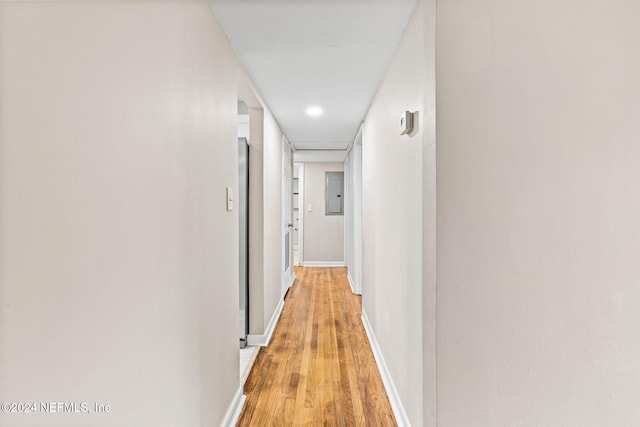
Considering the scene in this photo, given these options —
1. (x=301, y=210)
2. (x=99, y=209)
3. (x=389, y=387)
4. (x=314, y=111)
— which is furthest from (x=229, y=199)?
(x=301, y=210)

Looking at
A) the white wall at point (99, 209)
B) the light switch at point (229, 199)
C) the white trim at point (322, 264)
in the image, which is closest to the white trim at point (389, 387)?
the white wall at point (99, 209)

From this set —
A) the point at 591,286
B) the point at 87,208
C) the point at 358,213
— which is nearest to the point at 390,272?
the point at 591,286

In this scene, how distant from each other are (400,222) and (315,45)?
116 cm

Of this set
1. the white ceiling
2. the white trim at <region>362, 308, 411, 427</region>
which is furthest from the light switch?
the white trim at <region>362, 308, 411, 427</region>

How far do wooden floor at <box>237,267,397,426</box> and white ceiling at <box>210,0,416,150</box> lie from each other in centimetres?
219

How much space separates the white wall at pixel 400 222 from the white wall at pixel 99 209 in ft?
3.33

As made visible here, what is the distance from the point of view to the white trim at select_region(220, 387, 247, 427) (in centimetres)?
175

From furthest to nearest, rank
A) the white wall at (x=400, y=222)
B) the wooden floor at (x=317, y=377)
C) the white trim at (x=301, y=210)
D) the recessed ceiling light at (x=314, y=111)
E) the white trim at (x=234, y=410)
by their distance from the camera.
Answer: the white trim at (x=301, y=210) < the recessed ceiling light at (x=314, y=111) < the wooden floor at (x=317, y=377) < the white trim at (x=234, y=410) < the white wall at (x=400, y=222)

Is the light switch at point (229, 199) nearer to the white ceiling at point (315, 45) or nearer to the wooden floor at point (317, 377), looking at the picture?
the white ceiling at point (315, 45)

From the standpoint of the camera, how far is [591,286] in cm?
84

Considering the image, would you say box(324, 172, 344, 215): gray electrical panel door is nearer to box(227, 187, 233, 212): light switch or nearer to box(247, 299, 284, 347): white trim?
box(247, 299, 284, 347): white trim

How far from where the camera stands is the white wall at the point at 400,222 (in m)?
1.55

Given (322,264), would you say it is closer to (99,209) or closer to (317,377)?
(317,377)

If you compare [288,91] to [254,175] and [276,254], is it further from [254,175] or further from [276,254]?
[276,254]
